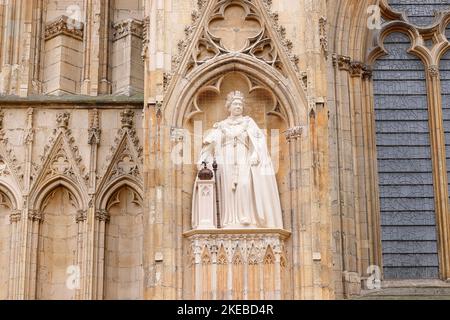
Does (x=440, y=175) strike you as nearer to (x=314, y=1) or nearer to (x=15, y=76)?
(x=314, y=1)

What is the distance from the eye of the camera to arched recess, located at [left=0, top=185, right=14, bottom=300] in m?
19.0

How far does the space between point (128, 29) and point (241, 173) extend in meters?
4.14

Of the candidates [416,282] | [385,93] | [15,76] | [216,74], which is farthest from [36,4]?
[416,282]

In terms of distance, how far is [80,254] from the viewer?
1909 cm

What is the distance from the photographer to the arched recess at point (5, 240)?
19031 millimetres

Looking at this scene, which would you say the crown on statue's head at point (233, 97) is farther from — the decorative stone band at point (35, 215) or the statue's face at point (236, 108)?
the decorative stone band at point (35, 215)

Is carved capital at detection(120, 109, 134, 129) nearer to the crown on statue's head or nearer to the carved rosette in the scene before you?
the carved rosette

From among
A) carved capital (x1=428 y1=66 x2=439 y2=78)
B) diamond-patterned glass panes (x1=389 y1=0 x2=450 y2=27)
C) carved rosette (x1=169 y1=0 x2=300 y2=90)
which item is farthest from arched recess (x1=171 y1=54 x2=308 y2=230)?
diamond-patterned glass panes (x1=389 y1=0 x2=450 y2=27)

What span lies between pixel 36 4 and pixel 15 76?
52.8 inches

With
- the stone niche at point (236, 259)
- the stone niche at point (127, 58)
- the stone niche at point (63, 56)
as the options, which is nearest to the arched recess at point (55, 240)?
the stone niche at point (63, 56)

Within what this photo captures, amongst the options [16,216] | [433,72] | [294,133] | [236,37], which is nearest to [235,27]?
[236,37]

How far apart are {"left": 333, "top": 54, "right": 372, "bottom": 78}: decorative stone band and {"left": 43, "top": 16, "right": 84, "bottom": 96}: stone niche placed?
409 centimetres
